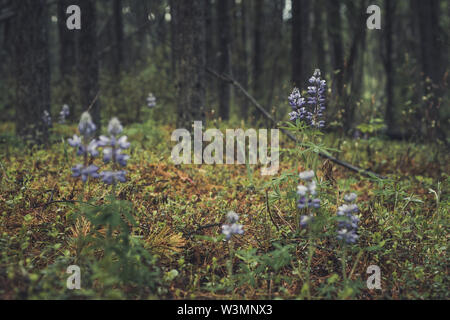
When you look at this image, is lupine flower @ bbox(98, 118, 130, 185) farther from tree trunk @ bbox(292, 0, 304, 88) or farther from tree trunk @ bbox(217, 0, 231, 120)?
tree trunk @ bbox(292, 0, 304, 88)

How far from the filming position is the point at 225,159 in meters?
5.41

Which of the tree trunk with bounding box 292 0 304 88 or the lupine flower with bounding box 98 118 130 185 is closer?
the lupine flower with bounding box 98 118 130 185

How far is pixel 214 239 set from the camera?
256 centimetres

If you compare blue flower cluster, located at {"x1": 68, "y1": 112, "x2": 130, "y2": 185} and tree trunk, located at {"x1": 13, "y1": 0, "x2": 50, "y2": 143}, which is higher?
tree trunk, located at {"x1": 13, "y1": 0, "x2": 50, "y2": 143}

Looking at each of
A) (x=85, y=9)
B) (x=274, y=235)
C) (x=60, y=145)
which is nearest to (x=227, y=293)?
(x=274, y=235)

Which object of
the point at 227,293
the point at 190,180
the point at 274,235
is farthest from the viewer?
the point at 190,180

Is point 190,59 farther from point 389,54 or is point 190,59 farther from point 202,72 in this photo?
point 389,54

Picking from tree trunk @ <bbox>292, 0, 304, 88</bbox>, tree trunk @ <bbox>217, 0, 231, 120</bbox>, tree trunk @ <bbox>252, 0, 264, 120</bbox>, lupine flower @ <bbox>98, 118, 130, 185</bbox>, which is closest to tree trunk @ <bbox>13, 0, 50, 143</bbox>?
tree trunk @ <bbox>217, 0, 231, 120</bbox>

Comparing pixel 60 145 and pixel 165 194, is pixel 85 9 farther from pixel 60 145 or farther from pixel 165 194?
pixel 165 194

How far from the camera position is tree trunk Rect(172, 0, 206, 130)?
5.43m

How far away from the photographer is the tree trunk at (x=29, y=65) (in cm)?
595

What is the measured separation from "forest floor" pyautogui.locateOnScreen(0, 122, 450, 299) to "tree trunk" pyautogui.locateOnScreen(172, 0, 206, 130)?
125 centimetres
